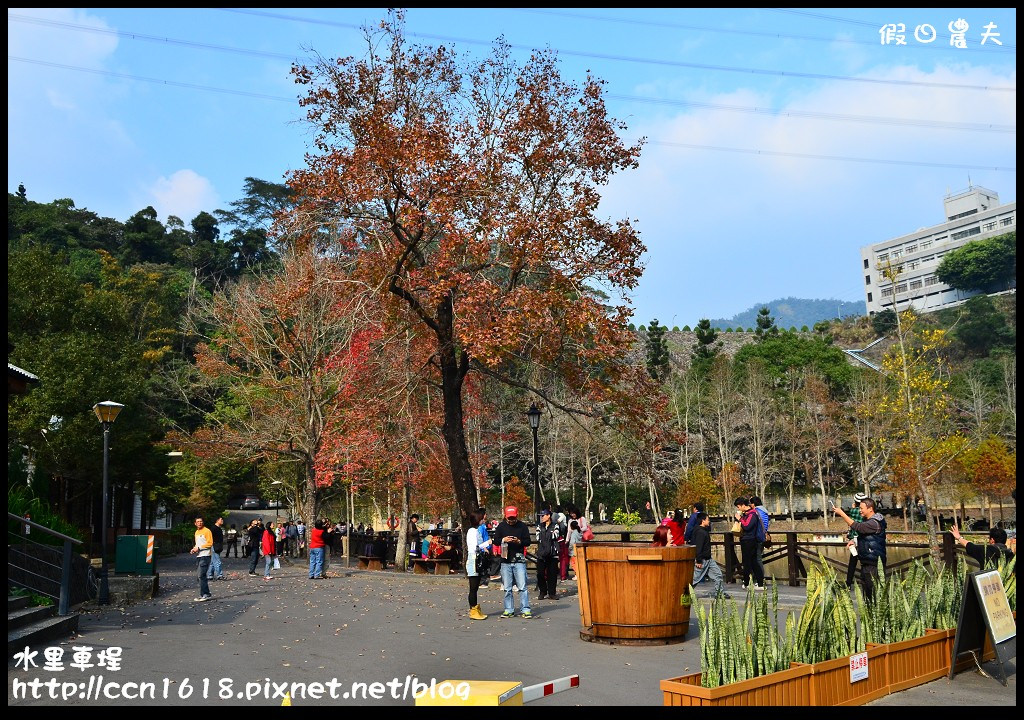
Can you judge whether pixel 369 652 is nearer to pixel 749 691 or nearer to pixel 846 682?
pixel 749 691

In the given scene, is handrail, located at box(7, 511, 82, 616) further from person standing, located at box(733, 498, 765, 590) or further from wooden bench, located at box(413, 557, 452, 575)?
wooden bench, located at box(413, 557, 452, 575)

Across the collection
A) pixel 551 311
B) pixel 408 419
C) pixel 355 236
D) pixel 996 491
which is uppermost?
pixel 355 236

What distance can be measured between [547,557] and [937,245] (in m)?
144

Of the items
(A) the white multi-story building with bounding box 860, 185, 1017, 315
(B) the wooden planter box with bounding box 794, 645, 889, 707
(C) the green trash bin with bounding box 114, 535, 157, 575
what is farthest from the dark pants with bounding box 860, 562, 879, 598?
(A) the white multi-story building with bounding box 860, 185, 1017, 315

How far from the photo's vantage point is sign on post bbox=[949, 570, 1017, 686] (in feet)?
26.7

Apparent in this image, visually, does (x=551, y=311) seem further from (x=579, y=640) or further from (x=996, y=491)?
(x=996, y=491)

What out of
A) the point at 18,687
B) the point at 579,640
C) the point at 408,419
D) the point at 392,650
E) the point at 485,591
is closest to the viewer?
the point at 18,687

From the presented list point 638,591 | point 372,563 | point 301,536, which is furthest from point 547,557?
point 301,536

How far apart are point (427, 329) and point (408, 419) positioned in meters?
3.04

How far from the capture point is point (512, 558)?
13.6m

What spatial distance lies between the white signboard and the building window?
Answer: 489 ft
